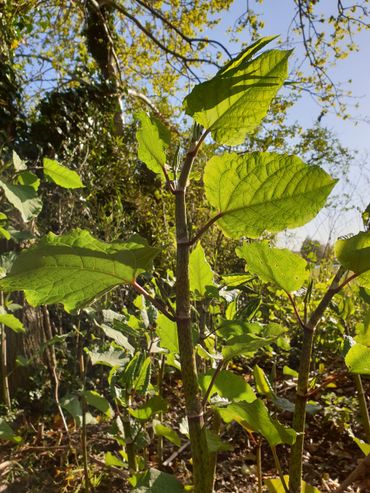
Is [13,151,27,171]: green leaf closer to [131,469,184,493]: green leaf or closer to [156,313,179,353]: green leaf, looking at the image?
[156,313,179,353]: green leaf

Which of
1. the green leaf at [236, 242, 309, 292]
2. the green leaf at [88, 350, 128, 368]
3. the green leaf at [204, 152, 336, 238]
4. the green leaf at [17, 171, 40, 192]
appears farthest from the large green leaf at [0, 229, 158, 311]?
the green leaf at [17, 171, 40, 192]

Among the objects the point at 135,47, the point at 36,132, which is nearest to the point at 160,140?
the point at 36,132

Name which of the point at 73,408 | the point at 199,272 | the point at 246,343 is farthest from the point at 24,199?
the point at 246,343

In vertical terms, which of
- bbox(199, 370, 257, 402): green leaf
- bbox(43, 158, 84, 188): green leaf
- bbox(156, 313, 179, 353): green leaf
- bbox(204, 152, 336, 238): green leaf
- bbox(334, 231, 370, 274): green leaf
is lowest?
bbox(199, 370, 257, 402): green leaf

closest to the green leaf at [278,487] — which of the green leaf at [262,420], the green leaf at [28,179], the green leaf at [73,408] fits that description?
the green leaf at [262,420]

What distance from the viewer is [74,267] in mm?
437

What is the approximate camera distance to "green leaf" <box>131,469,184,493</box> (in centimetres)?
61

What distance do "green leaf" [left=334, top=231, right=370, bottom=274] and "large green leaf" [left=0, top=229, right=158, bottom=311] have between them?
0.86 ft

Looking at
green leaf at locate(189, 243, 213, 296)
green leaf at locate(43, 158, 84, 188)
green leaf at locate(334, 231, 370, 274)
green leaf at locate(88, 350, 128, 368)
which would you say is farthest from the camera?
green leaf at locate(43, 158, 84, 188)

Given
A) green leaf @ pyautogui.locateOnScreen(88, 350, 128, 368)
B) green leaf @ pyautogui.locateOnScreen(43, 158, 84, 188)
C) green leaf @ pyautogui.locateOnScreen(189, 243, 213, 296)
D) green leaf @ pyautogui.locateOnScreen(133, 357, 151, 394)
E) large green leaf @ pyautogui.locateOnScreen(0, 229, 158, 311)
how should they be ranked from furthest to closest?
green leaf @ pyautogui.locateOnScreen(43, 158, 84, 188)
green leaf @ pyautogui.locateOnScreen(88, 350, 128, 368)
green leaf @ pyautogui.locateOnScreen(133, 357, 151, 394)
green leaf @ pyautogui.locateOnScreen(189, 243, 213, 296)
large green leaf @ pyautogui.locateOnScreen(0, 229, 158, 311)

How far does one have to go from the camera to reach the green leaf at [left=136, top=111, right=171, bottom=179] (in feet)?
1.76

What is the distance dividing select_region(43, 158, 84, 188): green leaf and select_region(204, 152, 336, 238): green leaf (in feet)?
2.70

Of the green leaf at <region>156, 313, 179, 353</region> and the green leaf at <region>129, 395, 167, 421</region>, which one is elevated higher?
the green leaf at <region>156, 313, 179, 353</region>

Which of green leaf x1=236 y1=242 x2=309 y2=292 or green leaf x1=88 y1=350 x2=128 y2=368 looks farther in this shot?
green leaf x1=88 y1=350 x2=128 y2=368
